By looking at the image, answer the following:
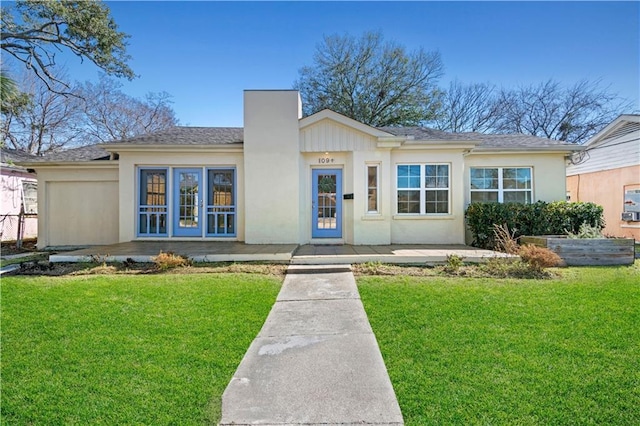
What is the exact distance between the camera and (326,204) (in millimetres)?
10906

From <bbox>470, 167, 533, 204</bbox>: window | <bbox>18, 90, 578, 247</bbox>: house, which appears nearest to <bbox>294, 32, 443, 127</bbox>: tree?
<bbox>18, 90, 578, 247</bbox>: house

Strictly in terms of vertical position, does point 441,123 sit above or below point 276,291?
above

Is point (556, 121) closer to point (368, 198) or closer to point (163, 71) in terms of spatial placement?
point (368, 198)

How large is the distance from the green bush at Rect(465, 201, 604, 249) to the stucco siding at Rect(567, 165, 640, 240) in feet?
17.9

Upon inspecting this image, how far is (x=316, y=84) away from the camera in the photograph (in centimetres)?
2519

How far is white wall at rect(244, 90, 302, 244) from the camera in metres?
10.2

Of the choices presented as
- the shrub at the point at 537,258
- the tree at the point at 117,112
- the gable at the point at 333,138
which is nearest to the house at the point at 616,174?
the shrub at the point at 537,258

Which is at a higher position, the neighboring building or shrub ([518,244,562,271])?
the neighboring building

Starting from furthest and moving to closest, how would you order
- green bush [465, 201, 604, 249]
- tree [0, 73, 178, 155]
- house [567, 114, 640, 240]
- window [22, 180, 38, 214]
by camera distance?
tree [0, 73, 178, 155], window [22, 180, 38, 214], house [567, 114, 640, 240], green bush [465, 201, 604, 249]

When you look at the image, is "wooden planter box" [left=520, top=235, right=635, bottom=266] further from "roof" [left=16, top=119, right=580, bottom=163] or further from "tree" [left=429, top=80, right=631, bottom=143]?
"tree" [left=429, top=80, right=631, bottom=143]

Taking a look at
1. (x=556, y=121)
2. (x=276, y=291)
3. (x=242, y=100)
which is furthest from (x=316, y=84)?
(x=276, y=291)

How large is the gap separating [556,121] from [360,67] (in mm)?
16586

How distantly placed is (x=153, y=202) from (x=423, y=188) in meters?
8.60

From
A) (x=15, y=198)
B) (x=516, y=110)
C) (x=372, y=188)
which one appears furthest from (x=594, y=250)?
(x=516, y=110)
